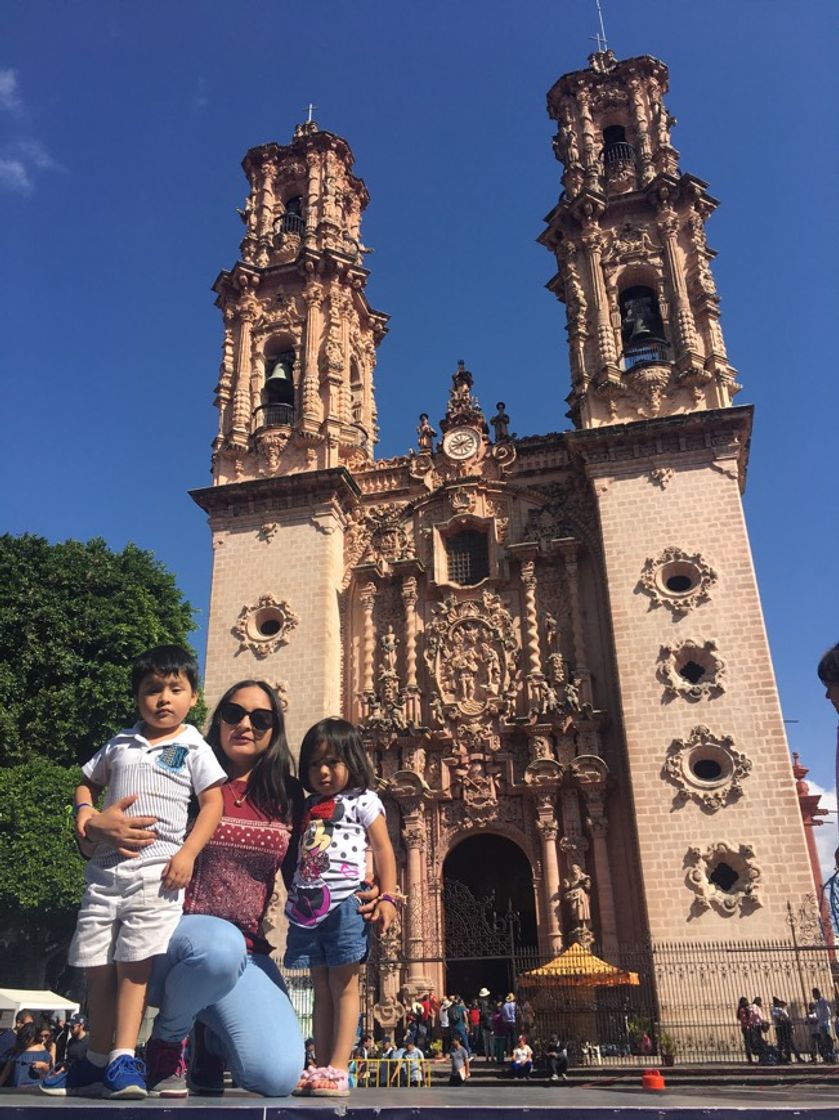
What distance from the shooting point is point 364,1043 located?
16.1m

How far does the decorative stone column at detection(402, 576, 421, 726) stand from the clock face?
3637 millimetres

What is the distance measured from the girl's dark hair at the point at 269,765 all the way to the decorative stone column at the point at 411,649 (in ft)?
54.3

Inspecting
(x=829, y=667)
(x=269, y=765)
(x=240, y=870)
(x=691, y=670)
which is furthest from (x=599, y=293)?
(x=240, y=870)

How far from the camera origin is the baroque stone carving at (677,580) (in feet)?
65.9

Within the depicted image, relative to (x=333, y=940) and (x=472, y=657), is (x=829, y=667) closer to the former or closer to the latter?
(x=333, y=940)

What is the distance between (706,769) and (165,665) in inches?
647

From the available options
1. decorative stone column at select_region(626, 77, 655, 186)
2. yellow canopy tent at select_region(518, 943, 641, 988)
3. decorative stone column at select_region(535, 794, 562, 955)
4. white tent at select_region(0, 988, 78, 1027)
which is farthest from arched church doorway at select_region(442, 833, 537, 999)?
decorative stone column at select_region(626, 77, 655, 186)

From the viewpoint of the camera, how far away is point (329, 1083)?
3854mm

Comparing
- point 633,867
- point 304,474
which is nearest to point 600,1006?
point 633,867

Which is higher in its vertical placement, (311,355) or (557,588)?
(311,355)

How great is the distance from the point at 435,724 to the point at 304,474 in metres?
7.24

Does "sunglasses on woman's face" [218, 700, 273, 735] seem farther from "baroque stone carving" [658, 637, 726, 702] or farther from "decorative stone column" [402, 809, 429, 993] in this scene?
"baroque stone carving" [658, 637, 726, 702]

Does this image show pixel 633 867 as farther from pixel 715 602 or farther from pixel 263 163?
pixel 263 163

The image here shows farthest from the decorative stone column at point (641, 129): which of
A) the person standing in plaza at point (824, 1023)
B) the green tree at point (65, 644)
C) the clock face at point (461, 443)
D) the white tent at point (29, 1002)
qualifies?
the white tent at point (29, 1002)
